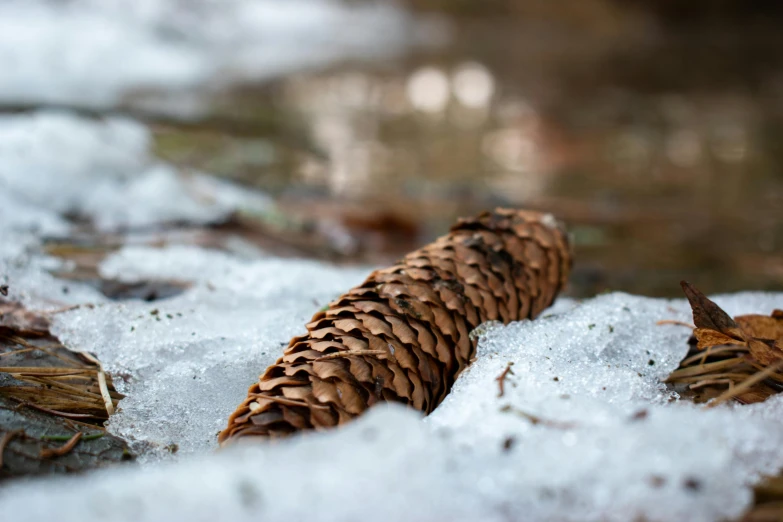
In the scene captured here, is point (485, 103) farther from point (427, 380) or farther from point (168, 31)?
point (427, 380)

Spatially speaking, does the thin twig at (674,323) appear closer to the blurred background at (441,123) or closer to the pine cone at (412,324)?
the pine cone at (412,324)

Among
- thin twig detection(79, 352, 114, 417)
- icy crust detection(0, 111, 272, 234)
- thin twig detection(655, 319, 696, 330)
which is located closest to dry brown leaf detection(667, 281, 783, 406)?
thin twig detection(655, 319, 696, 330)

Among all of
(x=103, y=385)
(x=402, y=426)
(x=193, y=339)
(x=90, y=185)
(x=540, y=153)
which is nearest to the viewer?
(x=402, y=426)

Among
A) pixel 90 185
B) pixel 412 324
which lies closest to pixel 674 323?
pixel 412 324

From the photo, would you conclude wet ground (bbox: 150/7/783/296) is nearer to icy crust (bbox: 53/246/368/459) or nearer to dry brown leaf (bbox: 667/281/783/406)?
icy crust (bbox: 53/246/368/459)

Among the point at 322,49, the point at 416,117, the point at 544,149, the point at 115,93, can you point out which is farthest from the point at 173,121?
the point at 322,49

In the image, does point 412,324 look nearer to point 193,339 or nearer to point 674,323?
point 193,339
